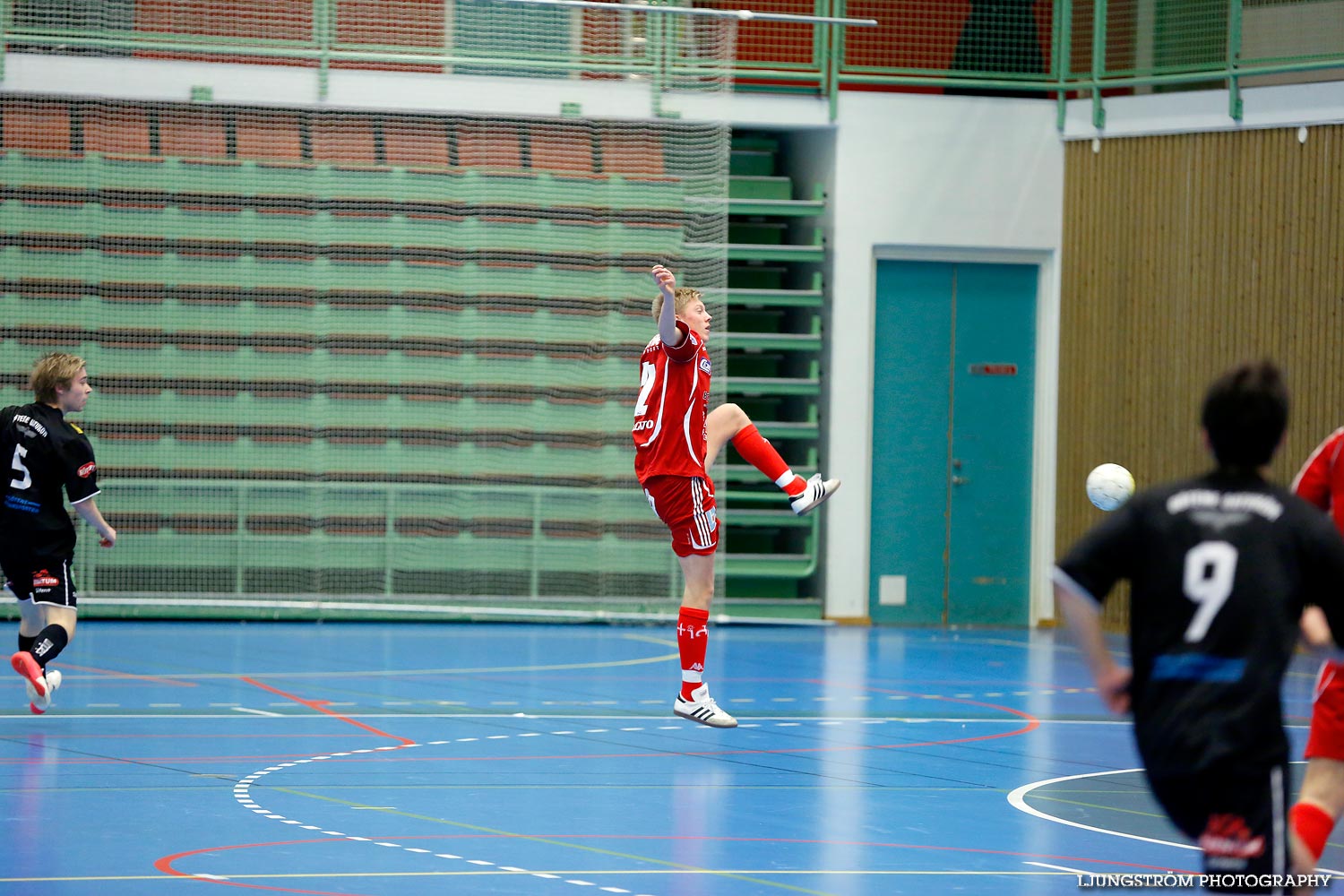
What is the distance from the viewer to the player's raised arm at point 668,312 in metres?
8.07

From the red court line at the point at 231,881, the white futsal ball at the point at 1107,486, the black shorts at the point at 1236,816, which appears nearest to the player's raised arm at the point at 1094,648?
the black shorts at the point at 1236,816

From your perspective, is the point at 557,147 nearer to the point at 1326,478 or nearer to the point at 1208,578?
the point at 1326,478

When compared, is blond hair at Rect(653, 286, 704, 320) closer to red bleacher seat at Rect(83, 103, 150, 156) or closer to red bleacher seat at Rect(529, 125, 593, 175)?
red bleacher seat at Rect(529, 125, 593, 175)

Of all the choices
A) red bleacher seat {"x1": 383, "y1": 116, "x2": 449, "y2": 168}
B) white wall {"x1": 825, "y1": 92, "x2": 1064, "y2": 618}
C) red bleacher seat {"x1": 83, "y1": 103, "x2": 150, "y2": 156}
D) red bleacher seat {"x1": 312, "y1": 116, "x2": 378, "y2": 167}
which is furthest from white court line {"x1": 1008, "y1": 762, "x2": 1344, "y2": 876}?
red bleacher seat {"x1": 83, "y1": 103, "x2": 150, "y2": 156}

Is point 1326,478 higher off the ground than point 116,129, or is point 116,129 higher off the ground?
point 116,129

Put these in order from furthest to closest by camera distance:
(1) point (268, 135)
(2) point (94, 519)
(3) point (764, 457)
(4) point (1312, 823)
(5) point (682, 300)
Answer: (1) point (268, 135) < (3) point (764, 457) < (5) point (682, 300) < (2) point (94, 519) < (4) point (1312, 823)

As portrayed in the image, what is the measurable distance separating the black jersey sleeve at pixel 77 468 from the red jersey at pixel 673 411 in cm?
284

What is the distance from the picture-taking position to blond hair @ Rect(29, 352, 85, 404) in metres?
8.70

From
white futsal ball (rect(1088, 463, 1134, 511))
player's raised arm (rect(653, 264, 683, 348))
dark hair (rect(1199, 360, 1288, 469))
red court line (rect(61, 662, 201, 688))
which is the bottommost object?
red court line (rect(61, 662, 201, 688))

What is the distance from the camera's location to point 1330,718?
466 cm

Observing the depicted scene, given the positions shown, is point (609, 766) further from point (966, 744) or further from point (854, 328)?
point (854, 328)

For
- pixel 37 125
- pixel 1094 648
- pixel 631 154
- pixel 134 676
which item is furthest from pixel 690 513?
pixel 37 125

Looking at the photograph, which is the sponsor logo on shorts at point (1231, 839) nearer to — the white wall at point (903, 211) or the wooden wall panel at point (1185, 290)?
the wooden wall panel at point (1185, 290)

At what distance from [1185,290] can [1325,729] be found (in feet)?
34.5
